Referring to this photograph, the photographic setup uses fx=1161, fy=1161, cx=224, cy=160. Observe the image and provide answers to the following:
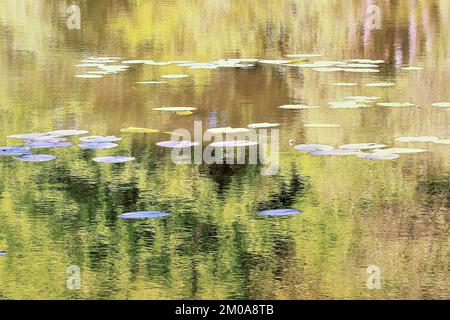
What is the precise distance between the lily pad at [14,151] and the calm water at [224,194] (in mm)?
114

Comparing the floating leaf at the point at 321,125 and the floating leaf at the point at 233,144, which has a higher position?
the floating leaf at the point at 321,125

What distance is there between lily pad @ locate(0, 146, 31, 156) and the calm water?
114 mm

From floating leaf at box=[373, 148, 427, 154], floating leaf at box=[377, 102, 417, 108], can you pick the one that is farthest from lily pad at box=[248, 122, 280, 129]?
floating leaf at box=[377, 102, 417, 108]

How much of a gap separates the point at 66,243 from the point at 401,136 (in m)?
2.67

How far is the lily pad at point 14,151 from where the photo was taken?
251 inches

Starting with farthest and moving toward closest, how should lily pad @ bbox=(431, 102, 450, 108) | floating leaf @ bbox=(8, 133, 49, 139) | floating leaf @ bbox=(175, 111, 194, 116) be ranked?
lily pad @ bbox=(431, 102, 450, 108) < floating leaf @ bbox=(175, 111, 194, 116) < floating leaf @ bbox=(8, 133, 49, 139)

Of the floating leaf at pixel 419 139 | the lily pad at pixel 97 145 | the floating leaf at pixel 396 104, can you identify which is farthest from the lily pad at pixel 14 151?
the floating leaf at pixel 396 104

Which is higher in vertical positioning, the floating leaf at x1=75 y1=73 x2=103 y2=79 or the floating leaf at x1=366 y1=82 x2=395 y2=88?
the floating leaf at x1=75 y1=73 x2=103 y2=79

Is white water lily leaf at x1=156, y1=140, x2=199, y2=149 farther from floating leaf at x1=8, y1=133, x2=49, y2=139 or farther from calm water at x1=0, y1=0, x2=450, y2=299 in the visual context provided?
floating leaf at x1=8, y1=133, x2=49, y2=139

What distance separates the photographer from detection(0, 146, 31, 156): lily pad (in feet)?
20.9

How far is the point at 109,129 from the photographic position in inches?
276

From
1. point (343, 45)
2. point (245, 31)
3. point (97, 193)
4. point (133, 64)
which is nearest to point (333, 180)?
point (97, 193)

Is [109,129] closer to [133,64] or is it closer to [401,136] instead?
[401,136]

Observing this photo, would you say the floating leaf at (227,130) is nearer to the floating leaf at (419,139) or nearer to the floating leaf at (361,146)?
the floating leaf at (361,146)
